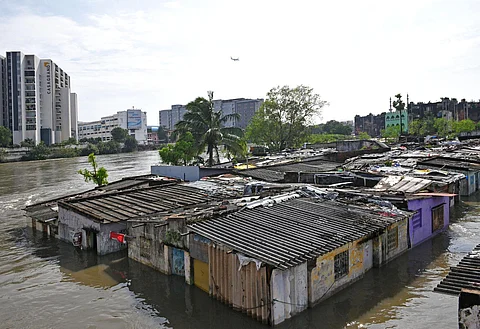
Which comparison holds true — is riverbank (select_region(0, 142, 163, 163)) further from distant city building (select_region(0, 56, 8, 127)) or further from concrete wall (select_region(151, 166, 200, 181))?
concrete wall (select_region(151, 166, 200, 181))

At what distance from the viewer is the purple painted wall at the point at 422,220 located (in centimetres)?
1331

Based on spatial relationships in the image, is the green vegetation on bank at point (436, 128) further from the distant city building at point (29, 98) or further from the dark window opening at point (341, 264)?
the distant city building at point (29, 98)

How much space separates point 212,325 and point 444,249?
8507 millimetres

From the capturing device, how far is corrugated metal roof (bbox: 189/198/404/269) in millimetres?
8602

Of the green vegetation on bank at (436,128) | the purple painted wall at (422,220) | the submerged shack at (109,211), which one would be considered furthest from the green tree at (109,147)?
the purple painted wall at (422,220)

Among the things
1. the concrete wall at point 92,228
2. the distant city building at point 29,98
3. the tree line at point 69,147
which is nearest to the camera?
the concrete wall at point 92,228

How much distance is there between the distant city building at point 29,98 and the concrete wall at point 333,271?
81174mm

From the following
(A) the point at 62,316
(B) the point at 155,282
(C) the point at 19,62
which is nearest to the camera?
(A) the point at 62,316

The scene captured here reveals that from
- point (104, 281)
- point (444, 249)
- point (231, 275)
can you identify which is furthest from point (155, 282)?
point (444, 249)

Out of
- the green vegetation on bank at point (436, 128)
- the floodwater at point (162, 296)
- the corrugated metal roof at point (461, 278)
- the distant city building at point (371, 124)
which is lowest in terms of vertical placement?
the floodwater at point (162, 296)

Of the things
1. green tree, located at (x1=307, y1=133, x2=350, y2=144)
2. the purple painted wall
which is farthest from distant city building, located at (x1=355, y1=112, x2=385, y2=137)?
the purple painted wall

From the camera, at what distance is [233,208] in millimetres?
11867

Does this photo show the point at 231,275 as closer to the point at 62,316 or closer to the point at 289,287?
the point at 289,287

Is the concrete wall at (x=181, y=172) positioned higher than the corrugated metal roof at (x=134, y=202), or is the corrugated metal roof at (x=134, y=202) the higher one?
the concrete wall at (x=181, y=172)
